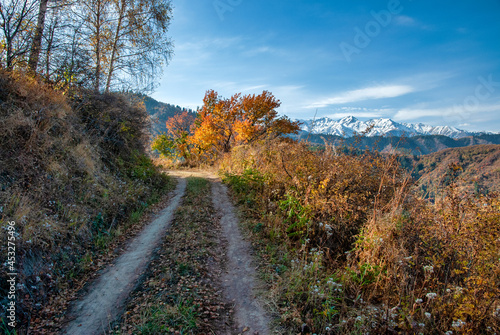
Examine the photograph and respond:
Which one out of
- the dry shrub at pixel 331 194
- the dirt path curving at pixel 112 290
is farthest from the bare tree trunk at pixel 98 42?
Result: the dry shrub at pixel 331 194

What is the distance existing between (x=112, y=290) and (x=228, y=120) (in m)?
22.0

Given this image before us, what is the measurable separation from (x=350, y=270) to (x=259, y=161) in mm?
8110

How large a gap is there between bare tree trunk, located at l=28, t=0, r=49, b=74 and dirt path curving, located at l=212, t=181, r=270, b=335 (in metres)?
9.27

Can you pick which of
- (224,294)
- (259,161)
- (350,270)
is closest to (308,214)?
(350,270)

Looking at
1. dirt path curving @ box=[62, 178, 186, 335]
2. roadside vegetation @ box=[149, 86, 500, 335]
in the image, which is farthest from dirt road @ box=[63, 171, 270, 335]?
roadside vegetation @ box=[149, 86, 500, 335]

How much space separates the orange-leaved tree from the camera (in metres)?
24.3

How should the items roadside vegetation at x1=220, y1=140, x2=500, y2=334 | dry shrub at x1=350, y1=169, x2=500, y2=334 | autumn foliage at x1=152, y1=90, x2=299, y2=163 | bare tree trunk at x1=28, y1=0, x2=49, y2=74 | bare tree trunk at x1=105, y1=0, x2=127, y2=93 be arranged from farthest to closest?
1. autumn foliage at x1=152, y1=90, x2=299, y2=163
2. bare tree trunk at x1=105, y1=0, x2=127, y2=93
3. bare tree trunk at x1=28, y1=0, x2=49, y2=74
4. roadside vegetation at x1=220, y1=140, x2=500, y2=334
5. dry shrub at x1=350, y1=169, x2=500, y2=334

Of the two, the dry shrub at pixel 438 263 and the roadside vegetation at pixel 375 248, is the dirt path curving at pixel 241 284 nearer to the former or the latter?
the roadside vegetation at pixel 375 248

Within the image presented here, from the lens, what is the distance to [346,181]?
6.37 meters

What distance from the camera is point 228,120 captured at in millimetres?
24969

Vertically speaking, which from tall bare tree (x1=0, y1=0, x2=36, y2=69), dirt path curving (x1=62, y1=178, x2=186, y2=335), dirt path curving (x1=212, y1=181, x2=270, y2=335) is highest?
tall bare tree (x1=0, y1=0, x2=36, y2=69)

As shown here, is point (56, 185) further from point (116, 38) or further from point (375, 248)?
Answer: point (116, 38)

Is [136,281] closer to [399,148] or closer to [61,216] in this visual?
[61,216]

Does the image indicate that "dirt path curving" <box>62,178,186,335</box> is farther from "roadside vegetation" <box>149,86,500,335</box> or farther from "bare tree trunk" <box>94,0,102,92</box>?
"bare tree trunk" <box>94,0,102,92</box>
